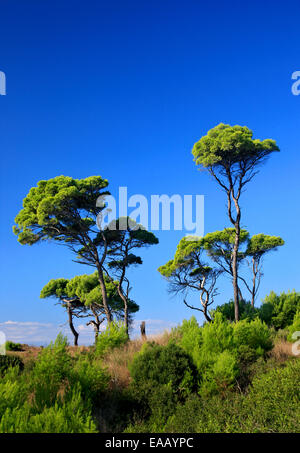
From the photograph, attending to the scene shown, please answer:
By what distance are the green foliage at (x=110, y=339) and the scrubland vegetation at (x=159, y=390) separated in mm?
37

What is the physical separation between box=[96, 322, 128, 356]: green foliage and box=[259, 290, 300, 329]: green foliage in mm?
9505

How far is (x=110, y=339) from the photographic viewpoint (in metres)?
11.7

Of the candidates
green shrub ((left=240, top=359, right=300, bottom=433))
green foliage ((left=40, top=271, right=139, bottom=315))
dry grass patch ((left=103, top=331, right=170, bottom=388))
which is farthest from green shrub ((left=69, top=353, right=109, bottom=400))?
green foliage ((left=40, top=271, right=139, bottom=315))

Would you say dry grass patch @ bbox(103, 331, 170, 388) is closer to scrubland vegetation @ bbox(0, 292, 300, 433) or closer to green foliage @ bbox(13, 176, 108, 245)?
scrubland vegetation @ bbox(0, 292, 300, 433)

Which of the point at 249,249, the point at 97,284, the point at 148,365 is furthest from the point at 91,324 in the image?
the point at 148,365

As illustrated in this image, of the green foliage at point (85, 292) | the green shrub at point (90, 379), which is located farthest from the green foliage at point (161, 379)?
the green foliage at point (85, 292)

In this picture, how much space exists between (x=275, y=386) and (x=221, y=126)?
16695 millimetres

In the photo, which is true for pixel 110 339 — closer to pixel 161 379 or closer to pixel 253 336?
pixel 161 379

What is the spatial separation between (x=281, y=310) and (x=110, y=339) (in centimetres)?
1114

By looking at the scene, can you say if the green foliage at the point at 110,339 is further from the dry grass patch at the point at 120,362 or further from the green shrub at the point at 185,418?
the green shrub at the point at 185,418

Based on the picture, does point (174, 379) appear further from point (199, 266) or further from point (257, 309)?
point (199, 266)

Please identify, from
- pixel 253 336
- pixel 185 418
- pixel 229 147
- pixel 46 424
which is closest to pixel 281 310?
pixel 253 336

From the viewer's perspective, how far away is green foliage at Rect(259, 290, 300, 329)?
62.2 feet

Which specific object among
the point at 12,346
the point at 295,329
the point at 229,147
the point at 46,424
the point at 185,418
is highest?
the point at 229,147
